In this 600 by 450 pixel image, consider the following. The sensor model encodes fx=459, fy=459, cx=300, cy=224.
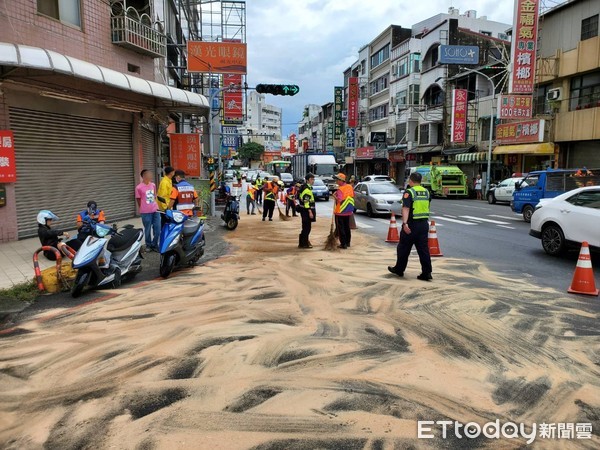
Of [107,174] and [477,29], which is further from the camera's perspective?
[477,29]

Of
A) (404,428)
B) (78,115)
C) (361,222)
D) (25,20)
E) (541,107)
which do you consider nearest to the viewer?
(404,428)

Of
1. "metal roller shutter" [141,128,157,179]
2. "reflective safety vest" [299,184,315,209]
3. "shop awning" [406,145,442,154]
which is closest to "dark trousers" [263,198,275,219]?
"metal roller shutter" [141,128,157,179]

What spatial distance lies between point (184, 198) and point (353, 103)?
5338cm

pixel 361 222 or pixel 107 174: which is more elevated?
pixel 107 174

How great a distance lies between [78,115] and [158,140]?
6.11 m

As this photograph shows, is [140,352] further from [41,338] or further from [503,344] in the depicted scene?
[503,344]

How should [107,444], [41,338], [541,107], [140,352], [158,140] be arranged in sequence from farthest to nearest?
[541,107]
[158,140]
[41,338]
[140,352]
[107,444]

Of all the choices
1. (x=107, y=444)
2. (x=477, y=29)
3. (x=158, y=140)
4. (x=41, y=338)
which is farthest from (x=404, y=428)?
(x=477, y=29)

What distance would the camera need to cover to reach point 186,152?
18859 mm

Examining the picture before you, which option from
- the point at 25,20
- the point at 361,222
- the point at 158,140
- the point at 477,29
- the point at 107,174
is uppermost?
the point at 477,29

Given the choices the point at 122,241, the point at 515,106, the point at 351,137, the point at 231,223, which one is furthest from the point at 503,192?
the point at 351,137

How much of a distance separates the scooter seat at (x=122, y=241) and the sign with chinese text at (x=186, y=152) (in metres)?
11.5

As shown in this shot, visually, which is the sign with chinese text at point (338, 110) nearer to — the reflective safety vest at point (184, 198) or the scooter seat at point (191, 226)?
the reflective safety vest at point (184, 198)

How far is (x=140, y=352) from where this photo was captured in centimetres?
448
